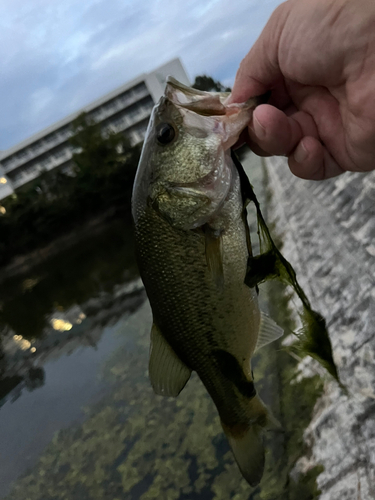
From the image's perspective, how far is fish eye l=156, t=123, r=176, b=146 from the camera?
1.60 metres

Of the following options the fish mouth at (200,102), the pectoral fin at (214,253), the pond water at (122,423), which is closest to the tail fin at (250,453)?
the pectoral fin at (214,253)

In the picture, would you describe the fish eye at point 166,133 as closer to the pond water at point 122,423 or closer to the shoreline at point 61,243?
the pond water at point 122,423

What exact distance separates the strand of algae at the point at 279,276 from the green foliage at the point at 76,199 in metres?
28.3

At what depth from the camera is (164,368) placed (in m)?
1.66

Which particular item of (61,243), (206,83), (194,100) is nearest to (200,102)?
(194,100)

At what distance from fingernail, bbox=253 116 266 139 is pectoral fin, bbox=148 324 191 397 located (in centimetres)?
102

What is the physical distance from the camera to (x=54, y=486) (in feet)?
13.3

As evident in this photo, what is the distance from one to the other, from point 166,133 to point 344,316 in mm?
2472

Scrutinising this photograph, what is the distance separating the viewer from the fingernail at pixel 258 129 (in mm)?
1609

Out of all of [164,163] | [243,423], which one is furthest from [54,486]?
[164,163]

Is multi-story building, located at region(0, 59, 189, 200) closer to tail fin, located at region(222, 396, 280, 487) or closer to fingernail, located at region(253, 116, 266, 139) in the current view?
fingernail, located at region(253, 116, 266, 139)

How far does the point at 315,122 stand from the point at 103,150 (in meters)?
34.2

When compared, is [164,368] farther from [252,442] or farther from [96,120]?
[96,120]

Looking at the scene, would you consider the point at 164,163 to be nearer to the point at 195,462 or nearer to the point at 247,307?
the point at 247,307
